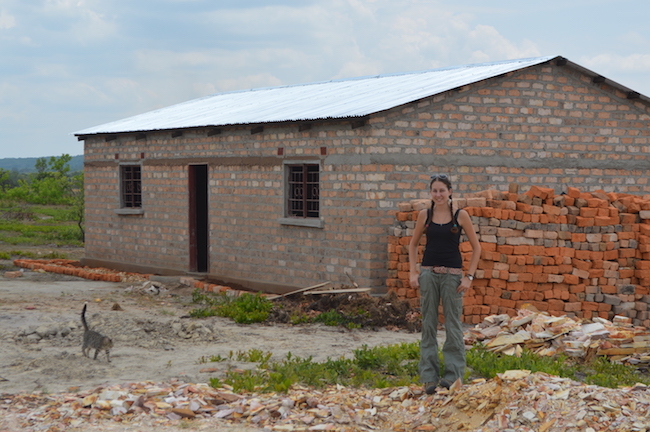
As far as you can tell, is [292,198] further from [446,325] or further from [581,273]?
[446,325]

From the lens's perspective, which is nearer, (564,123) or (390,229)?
(390,229)

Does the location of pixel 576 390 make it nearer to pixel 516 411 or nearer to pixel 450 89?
pixel 516 411

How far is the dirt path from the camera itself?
298 inches

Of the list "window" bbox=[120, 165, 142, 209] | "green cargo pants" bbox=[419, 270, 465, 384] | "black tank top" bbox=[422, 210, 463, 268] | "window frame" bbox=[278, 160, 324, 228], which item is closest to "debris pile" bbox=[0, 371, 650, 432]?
"green cargo pants" bbox=[419, 270, 465, 384]

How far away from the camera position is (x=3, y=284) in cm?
1562

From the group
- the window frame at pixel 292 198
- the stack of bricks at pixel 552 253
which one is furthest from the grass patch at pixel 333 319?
the window frame at pixel 292 198

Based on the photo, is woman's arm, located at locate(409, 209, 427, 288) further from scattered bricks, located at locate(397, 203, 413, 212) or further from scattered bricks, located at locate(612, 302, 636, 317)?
scattered bricks, located at locate(612, 302, 636, 317)

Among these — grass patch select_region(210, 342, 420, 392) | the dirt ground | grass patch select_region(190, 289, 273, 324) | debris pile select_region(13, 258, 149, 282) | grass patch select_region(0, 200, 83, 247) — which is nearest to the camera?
grass patch select_region(210, 342, 420, 392)

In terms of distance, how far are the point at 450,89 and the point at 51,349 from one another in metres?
7.40

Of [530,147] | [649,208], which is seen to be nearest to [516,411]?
[649,208]

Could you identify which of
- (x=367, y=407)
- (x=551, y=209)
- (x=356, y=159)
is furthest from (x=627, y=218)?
(x=367, y=407)

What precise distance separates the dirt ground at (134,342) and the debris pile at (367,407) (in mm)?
276

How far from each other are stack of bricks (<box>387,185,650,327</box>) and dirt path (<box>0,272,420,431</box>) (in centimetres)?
156

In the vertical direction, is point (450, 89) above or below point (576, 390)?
above
